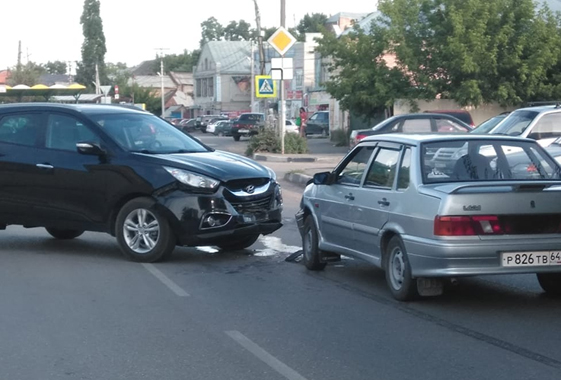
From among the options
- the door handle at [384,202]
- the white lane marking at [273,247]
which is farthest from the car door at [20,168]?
the door handle at [384,202]

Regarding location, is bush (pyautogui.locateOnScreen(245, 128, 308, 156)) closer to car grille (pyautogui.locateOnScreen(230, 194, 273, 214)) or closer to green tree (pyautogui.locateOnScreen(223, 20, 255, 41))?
car grille (pyautogui.locateOnScreen(230, 194, 273, 214))

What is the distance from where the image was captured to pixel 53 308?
8.25 metres

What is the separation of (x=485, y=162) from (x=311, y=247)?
2.46 m

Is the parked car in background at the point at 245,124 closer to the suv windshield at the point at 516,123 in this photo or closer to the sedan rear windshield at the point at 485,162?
the suv windshield at the point at 516,123

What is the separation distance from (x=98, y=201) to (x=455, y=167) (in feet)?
14.7

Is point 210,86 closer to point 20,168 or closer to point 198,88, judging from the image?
point 198,88

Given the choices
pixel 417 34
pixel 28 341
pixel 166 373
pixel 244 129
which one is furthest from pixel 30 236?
pixel 244 129

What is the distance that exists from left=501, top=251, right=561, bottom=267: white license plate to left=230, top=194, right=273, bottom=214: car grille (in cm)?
378

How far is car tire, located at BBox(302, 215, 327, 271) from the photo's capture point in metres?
10.1

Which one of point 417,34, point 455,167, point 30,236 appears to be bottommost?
point 30,236

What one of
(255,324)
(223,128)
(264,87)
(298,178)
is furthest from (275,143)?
(223,128)

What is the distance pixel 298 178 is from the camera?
22.6 meters

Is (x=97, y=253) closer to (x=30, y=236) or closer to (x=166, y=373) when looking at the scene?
(x=30, y=236)

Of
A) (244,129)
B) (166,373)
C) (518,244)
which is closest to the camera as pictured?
(166,373)
